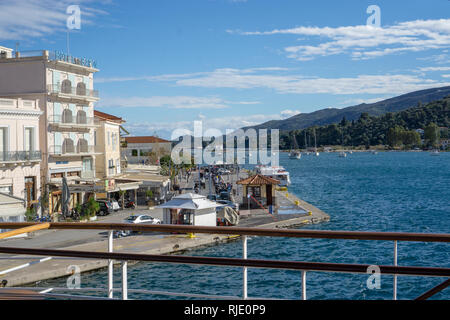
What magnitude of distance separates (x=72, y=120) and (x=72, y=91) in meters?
2.51

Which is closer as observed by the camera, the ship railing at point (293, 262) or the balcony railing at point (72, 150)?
the ship railing at point (293, 262)

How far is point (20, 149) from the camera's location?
34562 millimetres

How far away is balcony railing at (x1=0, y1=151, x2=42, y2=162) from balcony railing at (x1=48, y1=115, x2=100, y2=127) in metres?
4.31

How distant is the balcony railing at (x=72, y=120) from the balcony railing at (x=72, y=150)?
204cm

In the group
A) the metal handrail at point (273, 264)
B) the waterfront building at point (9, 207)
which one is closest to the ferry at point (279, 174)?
the waterfront building at point (9, 207)

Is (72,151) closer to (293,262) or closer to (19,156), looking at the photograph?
(19,156)

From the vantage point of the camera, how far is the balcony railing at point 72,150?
39562 millimetres

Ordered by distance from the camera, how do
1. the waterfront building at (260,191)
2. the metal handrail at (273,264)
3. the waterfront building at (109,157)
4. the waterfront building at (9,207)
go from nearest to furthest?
the metal handrail at (273,264) → the waterfront building at (9,207) → the waterfront building at (260,191) → the waterfront building at (109,157)

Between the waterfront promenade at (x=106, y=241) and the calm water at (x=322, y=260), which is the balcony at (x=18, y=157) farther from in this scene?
the calm water at (x=322, y=260)

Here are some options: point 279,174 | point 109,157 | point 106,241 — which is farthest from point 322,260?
point 279,174

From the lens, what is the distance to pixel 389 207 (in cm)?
5575

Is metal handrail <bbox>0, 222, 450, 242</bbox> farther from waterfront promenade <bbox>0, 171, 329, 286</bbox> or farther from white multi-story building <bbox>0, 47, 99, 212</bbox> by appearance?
white multi-story building <bbox>0, 47, 99, 212</bbox>
